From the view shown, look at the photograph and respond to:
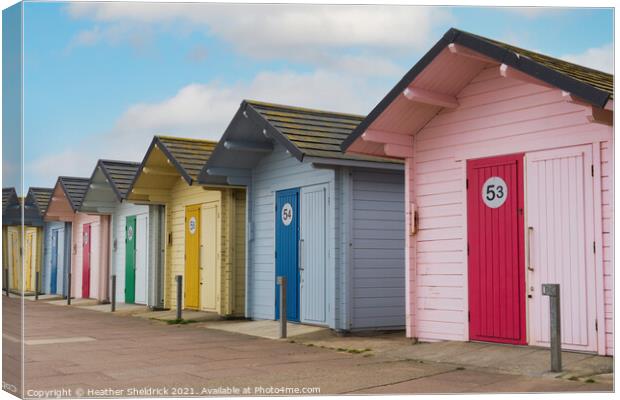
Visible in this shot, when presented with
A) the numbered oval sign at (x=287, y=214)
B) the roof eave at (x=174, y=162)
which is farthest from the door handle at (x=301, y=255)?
the roof eave at (x=174, y=162)

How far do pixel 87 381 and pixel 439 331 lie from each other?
14.2 feet

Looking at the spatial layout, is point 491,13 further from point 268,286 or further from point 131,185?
point 131,185

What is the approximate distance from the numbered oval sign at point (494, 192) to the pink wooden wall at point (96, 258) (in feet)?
30.9

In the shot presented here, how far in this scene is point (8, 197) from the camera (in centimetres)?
729

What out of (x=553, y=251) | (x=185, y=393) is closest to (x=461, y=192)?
(x=553, y=251)

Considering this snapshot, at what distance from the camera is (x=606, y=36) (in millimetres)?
7570

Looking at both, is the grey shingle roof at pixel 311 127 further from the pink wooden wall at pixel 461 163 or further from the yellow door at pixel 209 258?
the yellow door at pixel 209 258

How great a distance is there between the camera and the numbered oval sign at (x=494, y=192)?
9.39m

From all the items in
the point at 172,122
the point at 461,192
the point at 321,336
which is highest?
the point at 172,122

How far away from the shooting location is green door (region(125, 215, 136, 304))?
17922 mm

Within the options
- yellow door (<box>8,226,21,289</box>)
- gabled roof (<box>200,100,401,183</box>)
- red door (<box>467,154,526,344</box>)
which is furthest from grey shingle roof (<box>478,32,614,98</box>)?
yellow door (<box>8,226,21,289</box>)

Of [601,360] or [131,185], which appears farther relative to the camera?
[131,185]

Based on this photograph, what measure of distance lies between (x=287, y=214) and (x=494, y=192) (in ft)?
15.5

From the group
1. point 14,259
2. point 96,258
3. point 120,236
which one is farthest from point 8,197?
point 120,236
